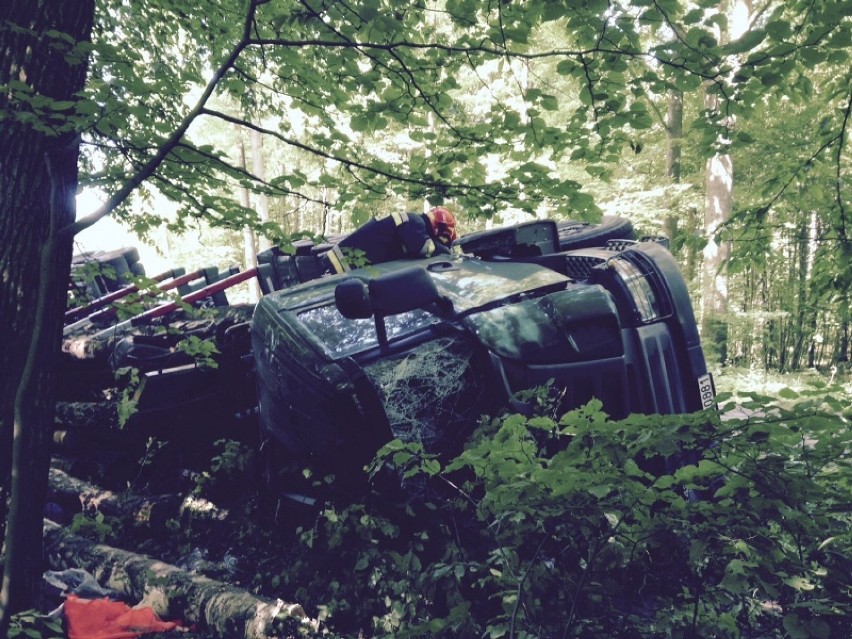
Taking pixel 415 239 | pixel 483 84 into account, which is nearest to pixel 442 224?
pixel 415 239

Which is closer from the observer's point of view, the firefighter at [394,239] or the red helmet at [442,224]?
the firefighter at [394,239]

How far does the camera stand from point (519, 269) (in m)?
4.11

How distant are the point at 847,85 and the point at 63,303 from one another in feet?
12.4

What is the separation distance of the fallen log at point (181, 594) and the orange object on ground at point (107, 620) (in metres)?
0.16

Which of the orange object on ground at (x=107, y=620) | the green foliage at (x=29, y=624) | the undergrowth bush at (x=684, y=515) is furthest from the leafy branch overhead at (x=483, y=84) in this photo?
the orange object on ground at (x=107, y=620)

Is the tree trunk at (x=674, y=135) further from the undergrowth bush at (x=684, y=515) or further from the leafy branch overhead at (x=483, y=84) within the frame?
the undergrowth bush at (x=684, y=515)

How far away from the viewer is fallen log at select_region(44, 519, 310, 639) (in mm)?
3189

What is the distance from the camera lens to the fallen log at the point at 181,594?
10.5 ft

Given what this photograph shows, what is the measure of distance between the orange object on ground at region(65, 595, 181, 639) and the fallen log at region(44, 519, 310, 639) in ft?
0.54

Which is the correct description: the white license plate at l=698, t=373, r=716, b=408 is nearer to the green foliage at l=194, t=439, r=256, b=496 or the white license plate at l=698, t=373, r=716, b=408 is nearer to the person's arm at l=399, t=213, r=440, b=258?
the person's arm at l=399, t=213, r=440, b=258

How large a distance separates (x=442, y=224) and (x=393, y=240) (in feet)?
2.16

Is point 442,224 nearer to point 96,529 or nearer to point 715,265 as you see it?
point 96,529

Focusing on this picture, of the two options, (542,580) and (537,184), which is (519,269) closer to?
(537,184)

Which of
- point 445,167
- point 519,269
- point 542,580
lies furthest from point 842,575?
point 519,269
